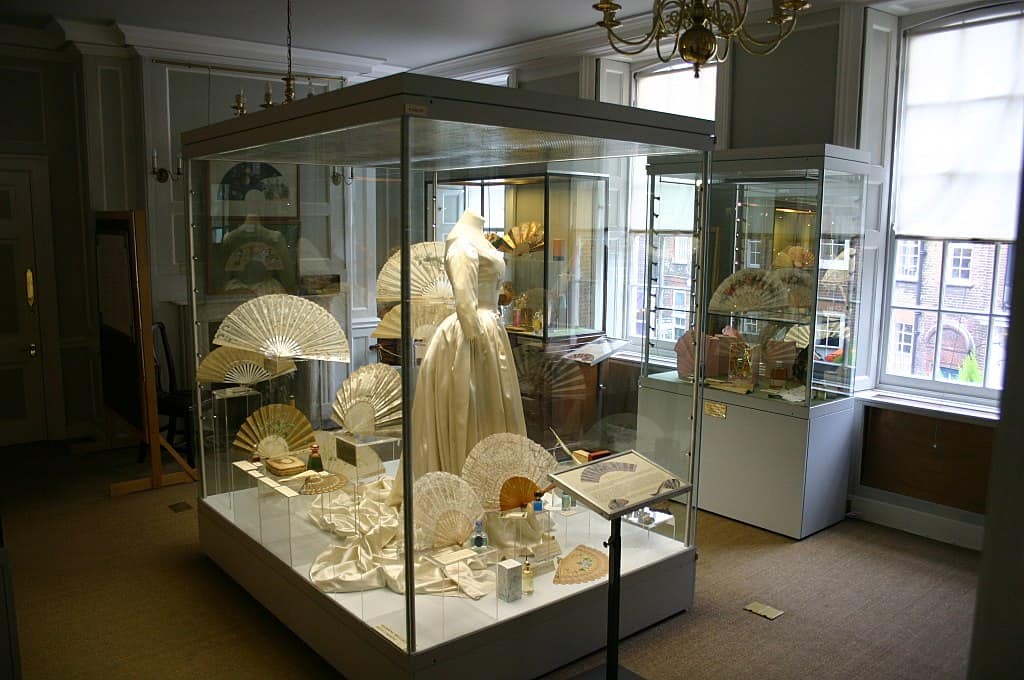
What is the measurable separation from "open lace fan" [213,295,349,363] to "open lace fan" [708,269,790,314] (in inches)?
100

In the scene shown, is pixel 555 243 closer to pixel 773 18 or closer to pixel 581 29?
pixel 773 18

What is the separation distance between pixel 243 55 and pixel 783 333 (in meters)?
5.10

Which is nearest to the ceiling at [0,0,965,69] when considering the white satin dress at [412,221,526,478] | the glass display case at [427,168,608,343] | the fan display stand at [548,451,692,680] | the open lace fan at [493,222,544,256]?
the glass display case at [427,168,608,343]

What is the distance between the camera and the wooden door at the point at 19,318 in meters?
6.68

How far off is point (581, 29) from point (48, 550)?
5097 millimetres

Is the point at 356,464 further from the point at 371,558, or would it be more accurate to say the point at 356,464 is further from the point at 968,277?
the point at 968,277

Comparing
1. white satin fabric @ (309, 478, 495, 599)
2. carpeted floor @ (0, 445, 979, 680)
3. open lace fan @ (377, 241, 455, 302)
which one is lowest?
carpeted floor @ (0, 445, 979, 680)

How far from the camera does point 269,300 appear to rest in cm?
409

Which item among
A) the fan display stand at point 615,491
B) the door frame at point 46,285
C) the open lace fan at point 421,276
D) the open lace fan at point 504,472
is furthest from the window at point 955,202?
the door frame at point 46,285

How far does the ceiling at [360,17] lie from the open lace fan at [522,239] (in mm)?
2299

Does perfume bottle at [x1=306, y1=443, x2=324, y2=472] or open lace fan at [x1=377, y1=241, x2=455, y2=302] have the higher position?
open lace fan at [x1=377, y1=241, x2=455, y2=302]

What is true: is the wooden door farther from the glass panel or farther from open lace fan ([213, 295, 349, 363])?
open lace fan ([213, 295, 349, 363])

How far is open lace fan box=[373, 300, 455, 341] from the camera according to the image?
2.89 m

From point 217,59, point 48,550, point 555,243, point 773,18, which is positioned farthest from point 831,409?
point 217,59
